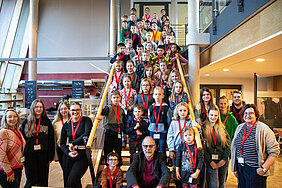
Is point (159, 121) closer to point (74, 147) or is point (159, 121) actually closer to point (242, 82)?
point (74, 147)

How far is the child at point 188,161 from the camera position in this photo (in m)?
3.11

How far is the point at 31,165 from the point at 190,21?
17.8ft

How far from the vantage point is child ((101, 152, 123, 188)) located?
3180mm

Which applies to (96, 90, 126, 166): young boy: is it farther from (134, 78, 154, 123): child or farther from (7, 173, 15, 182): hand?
(7, 173, 15, 182): hand

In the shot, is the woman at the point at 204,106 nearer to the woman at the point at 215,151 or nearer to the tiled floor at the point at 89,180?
the woman at the point at 215,151

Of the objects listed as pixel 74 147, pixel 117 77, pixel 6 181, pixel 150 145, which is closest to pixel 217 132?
pixel 150 145

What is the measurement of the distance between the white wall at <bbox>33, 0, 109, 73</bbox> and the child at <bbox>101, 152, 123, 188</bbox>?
1162 cm

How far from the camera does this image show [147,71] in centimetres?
512

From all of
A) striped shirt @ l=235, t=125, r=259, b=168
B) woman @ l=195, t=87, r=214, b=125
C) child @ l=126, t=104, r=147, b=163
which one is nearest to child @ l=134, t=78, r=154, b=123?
child @ l=126, t=104, r=147, b=163

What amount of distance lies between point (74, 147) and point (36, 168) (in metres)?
0.72

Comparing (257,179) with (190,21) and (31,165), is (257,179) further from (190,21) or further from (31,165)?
(190,21)

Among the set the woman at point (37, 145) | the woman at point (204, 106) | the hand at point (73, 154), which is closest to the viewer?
the hand at point (73, 154)

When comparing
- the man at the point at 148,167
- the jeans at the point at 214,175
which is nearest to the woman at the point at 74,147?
the man at the point at 148,167

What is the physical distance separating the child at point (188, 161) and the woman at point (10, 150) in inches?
92.6
